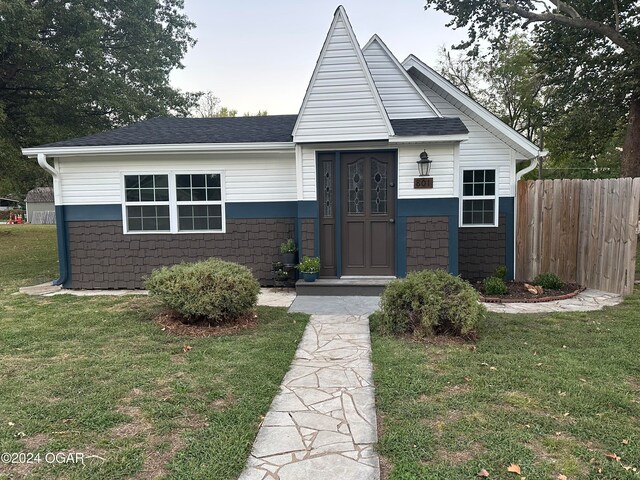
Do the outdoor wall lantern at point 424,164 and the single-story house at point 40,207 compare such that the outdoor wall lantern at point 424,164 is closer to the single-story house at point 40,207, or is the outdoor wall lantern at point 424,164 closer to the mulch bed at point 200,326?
the mulch bed at point 200,326

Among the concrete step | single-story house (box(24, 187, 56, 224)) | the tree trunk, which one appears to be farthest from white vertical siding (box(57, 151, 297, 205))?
single-story house (box(24, 187, 56, 224))

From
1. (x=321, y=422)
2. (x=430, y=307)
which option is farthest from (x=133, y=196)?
(x=321, y=422)

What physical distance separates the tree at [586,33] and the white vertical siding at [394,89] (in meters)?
6.78

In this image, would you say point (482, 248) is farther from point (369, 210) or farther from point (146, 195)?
point (146, 195)

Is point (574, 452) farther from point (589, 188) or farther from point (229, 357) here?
point (589, 188)

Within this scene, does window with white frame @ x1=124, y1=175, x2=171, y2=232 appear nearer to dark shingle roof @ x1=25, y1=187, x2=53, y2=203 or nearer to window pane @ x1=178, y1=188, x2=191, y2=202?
window pane @ x1=178, y1=188, x2=191, y2=202

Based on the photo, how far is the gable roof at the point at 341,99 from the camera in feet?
22.5

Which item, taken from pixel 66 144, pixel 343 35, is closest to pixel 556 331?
pixel 343 35

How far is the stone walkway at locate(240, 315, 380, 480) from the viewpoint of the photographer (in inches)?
93.0

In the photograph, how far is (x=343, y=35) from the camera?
22.5 ft

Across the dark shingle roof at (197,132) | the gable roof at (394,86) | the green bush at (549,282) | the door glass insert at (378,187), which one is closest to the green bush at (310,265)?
the door glass insert at (378,187)

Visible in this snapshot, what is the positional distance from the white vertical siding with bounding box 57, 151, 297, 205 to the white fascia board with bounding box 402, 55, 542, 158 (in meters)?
3.21

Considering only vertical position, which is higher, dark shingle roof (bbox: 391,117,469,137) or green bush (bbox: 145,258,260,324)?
dark shingle roof (bbox: 391,117,469,137)

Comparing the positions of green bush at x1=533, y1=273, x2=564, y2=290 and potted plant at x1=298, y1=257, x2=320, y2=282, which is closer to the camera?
potted plant at x1=298, y1=257, x2=320, y2=282
